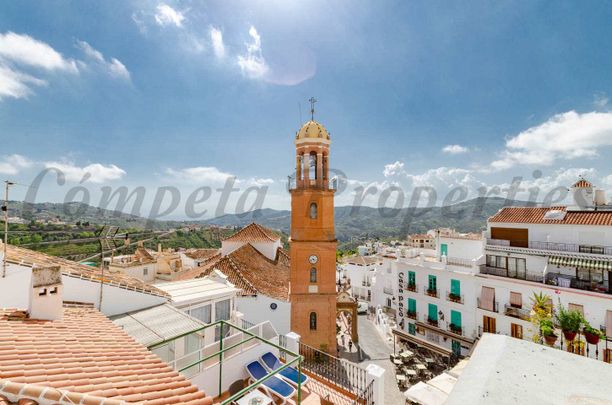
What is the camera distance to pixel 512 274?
18.5m

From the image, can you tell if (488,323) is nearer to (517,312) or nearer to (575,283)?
(517,312)

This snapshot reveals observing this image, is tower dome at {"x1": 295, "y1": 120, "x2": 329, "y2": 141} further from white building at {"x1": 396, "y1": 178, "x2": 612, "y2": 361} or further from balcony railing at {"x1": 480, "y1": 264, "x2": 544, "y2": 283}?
balcony railing at {"x1": 480, "y1": 264, "x2": 544, "y2": 283}

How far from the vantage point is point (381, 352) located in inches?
852

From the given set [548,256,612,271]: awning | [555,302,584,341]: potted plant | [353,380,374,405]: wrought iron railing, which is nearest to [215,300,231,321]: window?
[353,380,374,405]: wrought iron railing

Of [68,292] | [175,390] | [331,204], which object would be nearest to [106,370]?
[175,390]

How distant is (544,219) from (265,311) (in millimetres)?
19412

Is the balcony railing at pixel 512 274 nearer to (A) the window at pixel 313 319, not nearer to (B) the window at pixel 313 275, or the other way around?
(B) the window at pixel 313 275

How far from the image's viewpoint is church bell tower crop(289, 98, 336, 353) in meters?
17.3

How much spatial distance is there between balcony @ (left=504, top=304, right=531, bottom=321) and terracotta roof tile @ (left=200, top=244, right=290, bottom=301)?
47.2 ft

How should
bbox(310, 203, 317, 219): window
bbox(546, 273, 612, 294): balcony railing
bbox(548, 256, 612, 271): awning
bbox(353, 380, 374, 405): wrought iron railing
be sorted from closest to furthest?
bbox(353, 380, 374, 405): wrought iron railing, bbox(548, 256, 612, 271): awning, bbox(546, 273, 612, 294): balcony railing, bbox(310, 203, 317, 219): window

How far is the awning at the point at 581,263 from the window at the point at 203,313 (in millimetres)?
19933

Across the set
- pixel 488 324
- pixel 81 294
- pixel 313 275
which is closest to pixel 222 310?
pixel 81 294

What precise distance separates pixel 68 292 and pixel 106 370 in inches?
204

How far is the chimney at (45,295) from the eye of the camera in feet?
18.2
